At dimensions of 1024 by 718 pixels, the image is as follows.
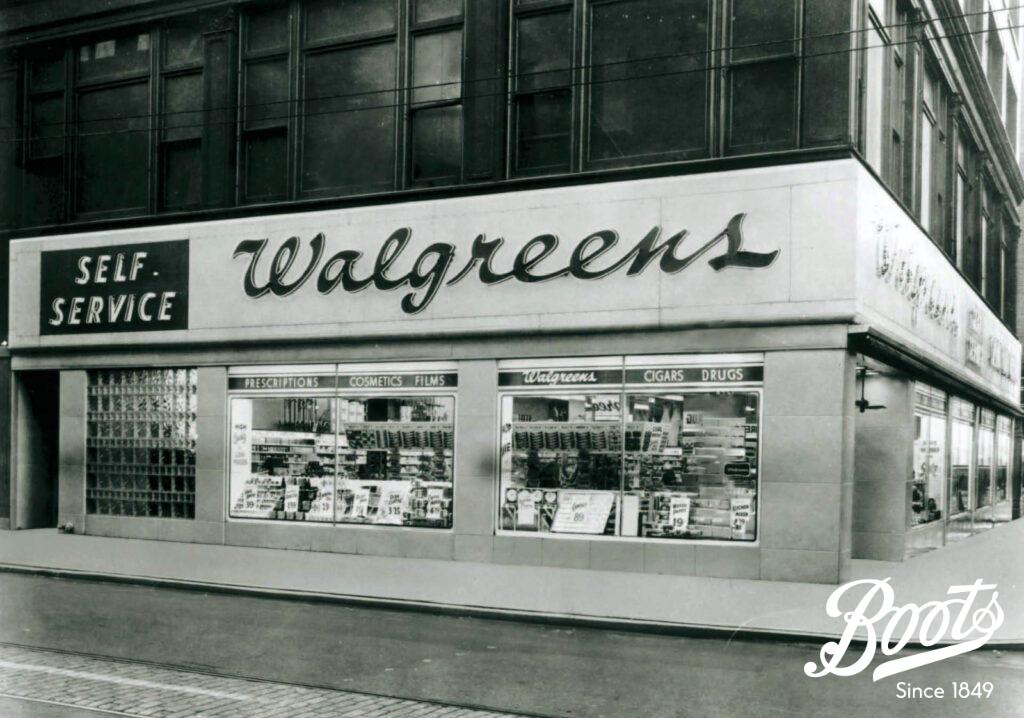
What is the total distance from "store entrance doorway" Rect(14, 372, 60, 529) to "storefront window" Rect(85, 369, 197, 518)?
4.84ft

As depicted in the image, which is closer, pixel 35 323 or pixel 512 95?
pixel 512 95

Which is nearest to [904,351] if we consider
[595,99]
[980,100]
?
[595,99]

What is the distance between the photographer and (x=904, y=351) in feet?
51.3

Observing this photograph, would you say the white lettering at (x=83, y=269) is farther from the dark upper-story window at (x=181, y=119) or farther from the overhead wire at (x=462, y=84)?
the overhead wire at (x=462, y=84)

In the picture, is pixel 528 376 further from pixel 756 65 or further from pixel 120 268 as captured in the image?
pixel 120 268

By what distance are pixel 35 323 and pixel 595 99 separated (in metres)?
11.7

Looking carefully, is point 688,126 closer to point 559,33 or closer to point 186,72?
point 559,33

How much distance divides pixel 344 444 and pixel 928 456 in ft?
33.8

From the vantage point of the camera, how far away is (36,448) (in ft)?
67.7

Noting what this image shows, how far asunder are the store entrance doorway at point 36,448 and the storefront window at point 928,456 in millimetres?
15764

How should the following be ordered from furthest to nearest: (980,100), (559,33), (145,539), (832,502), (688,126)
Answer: (980,100)
(145,539)
(559,33)
(688,126)
(832,502)

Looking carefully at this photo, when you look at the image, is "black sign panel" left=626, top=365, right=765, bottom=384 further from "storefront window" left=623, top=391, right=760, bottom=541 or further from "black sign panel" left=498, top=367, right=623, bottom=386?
"black sign panel" left=498, top=367, right=623, bottom=386

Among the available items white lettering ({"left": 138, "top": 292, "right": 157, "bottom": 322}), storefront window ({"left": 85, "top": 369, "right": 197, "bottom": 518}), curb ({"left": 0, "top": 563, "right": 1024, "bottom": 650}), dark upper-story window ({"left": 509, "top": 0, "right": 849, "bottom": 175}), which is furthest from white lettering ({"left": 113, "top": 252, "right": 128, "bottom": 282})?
dark upper-story window ({"left": 509, "top": 0, "right": 849, "bottom": 175})

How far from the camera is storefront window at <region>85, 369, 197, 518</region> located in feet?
61.9
